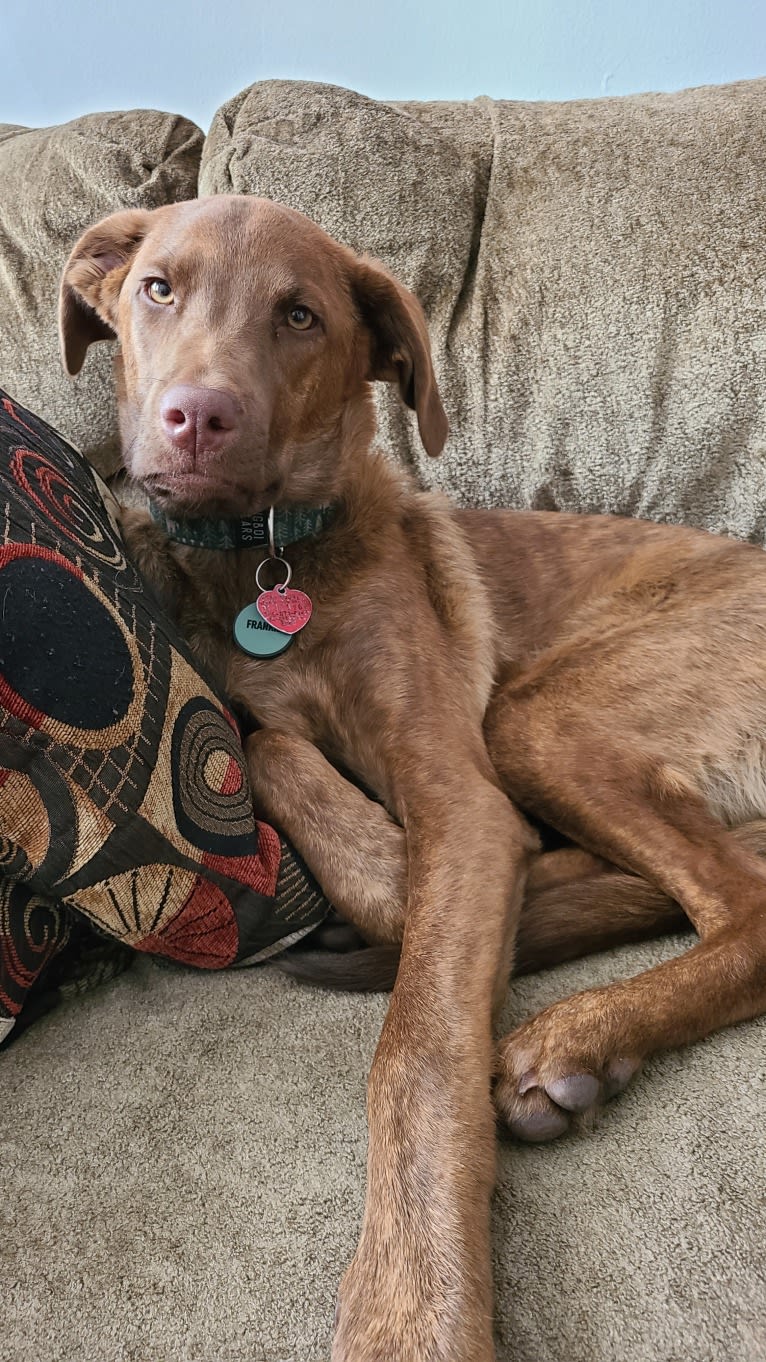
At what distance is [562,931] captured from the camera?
148 centimetres

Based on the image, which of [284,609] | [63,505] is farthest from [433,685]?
[63,505]

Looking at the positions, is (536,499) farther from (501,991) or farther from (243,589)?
(501,991)

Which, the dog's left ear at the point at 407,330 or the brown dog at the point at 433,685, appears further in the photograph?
the dog's left ear at the point at 407,330

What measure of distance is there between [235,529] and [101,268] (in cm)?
74

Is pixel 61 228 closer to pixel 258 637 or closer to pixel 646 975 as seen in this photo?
pixel 258 637

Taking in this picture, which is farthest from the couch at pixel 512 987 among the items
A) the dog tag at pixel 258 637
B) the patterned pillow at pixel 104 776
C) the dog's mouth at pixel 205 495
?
the dog's mouth at pixel 205 495

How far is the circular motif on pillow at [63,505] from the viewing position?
4.37ft

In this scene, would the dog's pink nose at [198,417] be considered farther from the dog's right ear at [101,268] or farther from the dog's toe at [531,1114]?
the dog's toe at [531,1114]

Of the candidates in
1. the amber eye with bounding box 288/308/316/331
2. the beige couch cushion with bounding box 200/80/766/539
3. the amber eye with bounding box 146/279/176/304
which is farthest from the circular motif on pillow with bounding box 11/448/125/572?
the beige couch cushion with bounding box 200/80/766/539

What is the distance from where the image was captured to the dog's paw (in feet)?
3.70

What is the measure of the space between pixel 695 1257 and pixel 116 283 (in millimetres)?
2028

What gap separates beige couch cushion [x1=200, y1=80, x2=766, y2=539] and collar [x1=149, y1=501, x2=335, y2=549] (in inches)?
32.3

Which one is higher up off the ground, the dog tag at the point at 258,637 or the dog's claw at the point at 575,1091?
the dog tag at the point at 258,637

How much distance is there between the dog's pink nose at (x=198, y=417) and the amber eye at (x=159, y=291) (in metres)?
0.38
